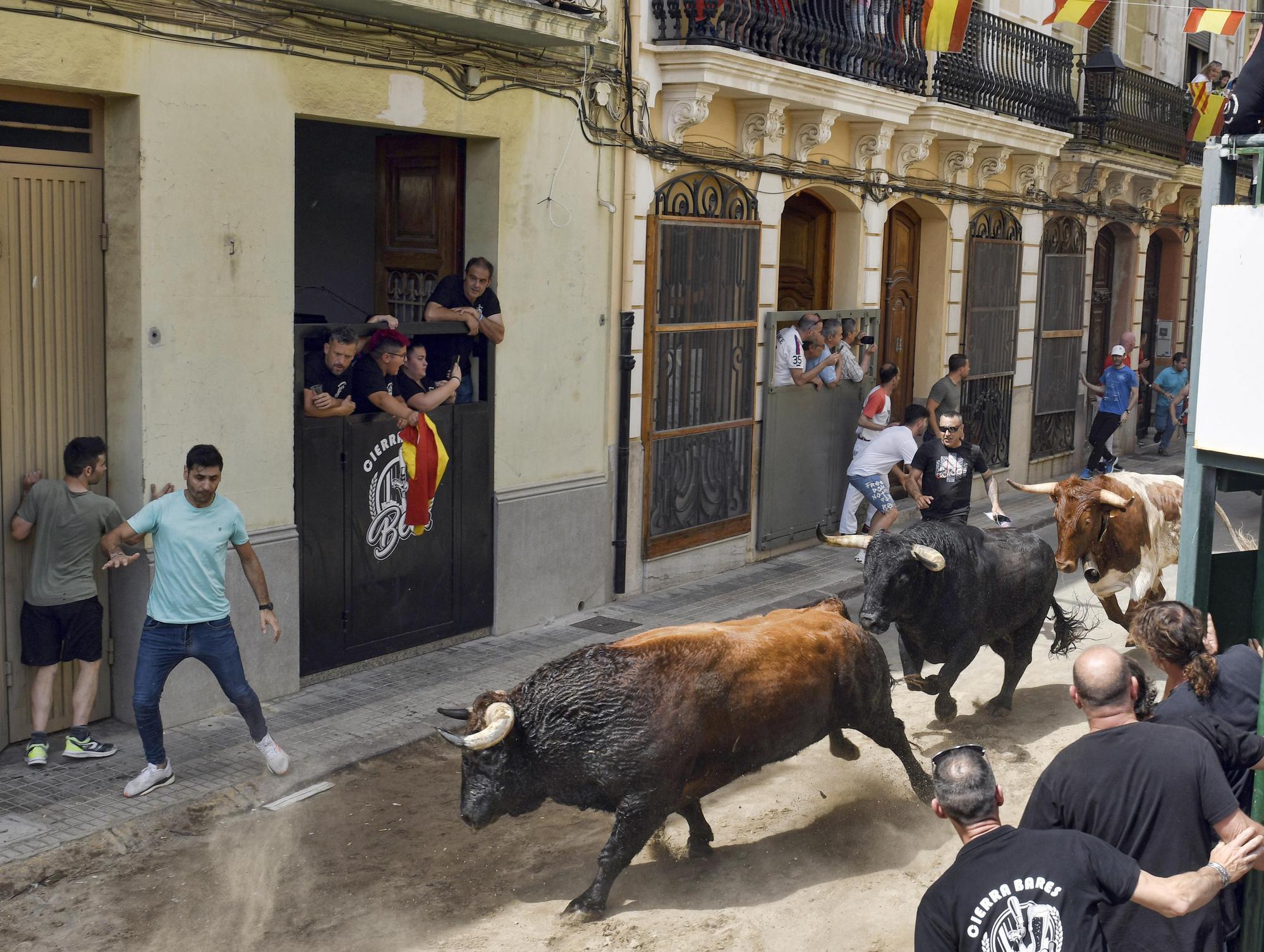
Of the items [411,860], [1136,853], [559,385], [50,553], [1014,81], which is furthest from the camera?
[1014,81]

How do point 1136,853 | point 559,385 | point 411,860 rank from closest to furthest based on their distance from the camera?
point 1136,853 → point 411,860 → point 559,385

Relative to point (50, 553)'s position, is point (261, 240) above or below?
above

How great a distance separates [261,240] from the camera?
890cm

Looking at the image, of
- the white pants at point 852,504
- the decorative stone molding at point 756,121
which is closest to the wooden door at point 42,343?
the decorative stone molding at point 756,121

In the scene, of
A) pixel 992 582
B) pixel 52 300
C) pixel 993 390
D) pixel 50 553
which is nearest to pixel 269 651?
pixel 50 553

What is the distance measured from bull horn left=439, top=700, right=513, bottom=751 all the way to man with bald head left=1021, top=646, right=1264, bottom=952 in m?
2.33

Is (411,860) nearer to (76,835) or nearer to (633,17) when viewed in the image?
(76,835)

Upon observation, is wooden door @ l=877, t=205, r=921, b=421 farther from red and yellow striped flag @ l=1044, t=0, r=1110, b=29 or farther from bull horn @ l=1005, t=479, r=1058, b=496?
bull horn @ l=1005, t=479, r=1058, b=496

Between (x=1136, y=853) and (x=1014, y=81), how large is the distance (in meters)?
14.6

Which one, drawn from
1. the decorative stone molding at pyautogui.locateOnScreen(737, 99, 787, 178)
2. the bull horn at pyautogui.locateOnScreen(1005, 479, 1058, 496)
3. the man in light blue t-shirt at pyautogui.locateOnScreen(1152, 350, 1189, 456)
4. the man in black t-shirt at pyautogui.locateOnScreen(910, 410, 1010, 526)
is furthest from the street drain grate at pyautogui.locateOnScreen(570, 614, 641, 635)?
the man in light blue t-shirt at pyautogui.locateOnScreen(1152, 350, 1189, 456)

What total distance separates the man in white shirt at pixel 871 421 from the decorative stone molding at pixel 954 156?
150 inches

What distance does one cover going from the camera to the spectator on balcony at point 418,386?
9930 mm

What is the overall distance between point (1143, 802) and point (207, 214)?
6.40m

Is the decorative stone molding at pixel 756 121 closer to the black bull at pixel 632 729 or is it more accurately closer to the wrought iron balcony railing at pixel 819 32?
the wrought iron balcony railing at pixel 819 32
